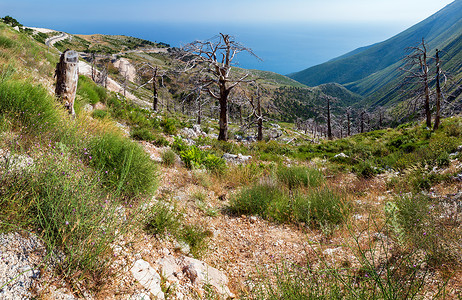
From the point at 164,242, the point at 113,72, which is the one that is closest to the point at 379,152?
the point at 164,242

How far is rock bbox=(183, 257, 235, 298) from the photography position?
2.98m

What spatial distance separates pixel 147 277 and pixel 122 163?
2323 mm

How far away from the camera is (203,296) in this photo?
9.28ft

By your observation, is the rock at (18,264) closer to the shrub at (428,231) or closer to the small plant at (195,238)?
the small plant at (195,238)

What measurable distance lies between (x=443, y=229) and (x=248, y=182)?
4707mm

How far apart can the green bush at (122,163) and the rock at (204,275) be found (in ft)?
5.03

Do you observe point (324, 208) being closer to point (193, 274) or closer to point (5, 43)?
point (193, 274)

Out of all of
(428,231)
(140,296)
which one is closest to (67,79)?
(140,296)

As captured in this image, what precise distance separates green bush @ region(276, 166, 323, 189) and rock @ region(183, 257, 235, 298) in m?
4.16

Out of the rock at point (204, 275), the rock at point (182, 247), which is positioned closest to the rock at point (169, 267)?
the rock at point (204, 275)

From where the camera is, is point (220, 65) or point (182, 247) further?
point (220, 65)

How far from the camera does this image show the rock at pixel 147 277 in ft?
8.45

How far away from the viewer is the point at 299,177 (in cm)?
730

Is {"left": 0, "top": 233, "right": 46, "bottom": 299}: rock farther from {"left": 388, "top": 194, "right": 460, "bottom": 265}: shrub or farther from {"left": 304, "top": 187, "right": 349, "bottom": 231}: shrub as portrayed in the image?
{"left": 304, "top": 187, "right": 349, "bottom": 231}: shrub
